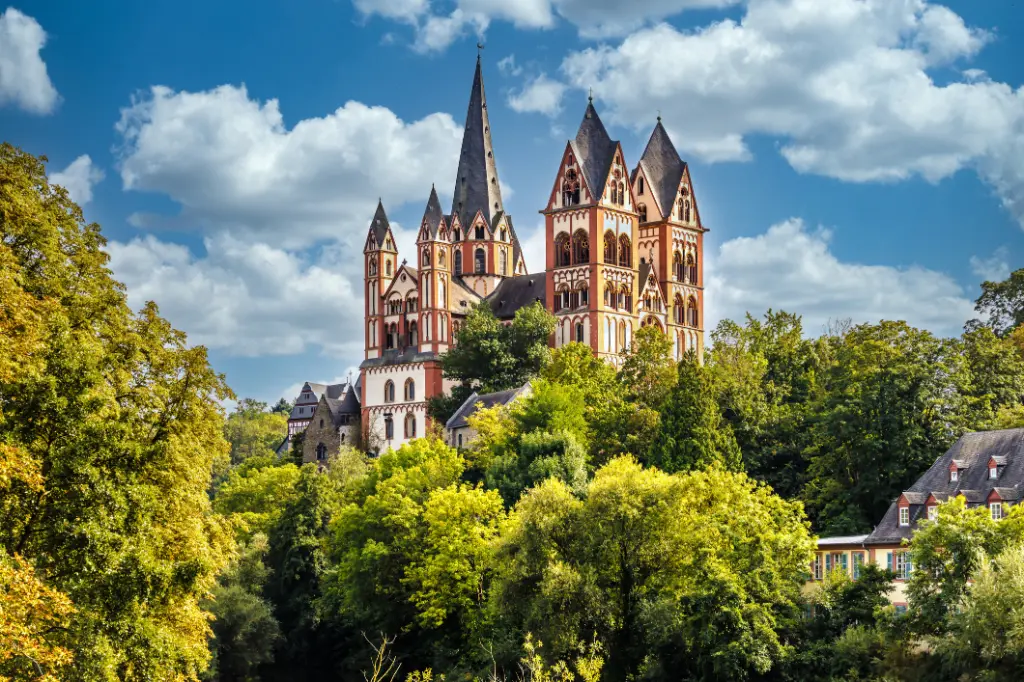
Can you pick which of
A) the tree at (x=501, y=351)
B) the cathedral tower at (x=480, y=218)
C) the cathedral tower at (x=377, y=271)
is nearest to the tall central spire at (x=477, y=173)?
the cathedral tower at (x=480, y=218)

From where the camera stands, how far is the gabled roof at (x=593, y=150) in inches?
4250

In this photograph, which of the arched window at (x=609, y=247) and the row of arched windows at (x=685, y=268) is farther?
the row of arched windows at (x=685, y=268)

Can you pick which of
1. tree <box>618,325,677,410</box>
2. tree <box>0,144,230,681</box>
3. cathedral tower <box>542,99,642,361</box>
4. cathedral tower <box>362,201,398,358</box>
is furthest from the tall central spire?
tree <box>0,144,230,681</box>

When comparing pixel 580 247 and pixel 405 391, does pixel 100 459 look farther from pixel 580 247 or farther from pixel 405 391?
pixel 405 391

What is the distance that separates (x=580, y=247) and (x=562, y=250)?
139 centimetres

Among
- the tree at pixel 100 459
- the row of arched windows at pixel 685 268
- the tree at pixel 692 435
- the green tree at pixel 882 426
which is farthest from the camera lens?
the row of arched windows at pixel 685 268

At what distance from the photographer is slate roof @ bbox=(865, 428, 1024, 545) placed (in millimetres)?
53031

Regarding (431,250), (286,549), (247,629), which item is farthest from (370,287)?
(247,629)

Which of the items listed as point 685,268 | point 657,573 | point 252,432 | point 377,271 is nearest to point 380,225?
point 377,271

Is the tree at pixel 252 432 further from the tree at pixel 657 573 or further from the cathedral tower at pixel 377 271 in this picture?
the tree at pixel 657 573

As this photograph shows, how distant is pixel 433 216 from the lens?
115 meters

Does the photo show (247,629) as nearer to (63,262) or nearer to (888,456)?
(888,456)

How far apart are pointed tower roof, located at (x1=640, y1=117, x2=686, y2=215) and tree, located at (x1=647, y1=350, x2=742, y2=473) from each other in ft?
138

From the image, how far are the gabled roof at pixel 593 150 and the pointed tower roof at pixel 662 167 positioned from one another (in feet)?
14.8
